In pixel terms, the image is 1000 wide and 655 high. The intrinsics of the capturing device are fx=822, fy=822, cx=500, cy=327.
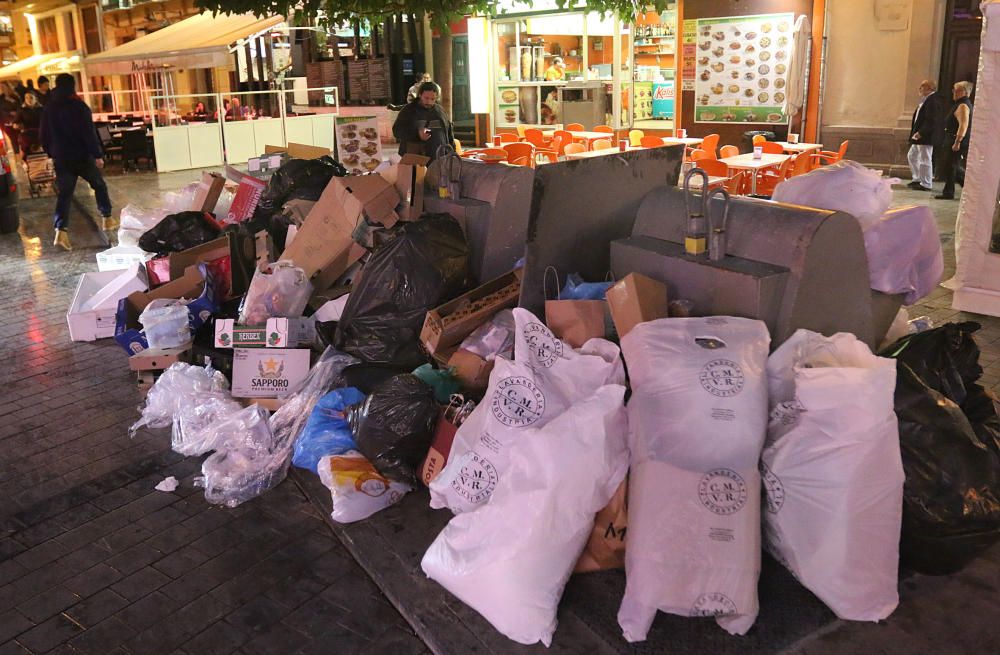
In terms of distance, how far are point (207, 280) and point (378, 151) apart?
282 cm

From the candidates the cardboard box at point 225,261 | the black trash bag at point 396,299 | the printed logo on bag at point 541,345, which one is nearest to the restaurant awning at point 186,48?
the cardboard box at point 225,261

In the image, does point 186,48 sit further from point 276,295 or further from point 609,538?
point 609,538

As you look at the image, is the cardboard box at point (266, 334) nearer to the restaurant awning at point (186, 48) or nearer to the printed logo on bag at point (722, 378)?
the printed logo on bag at point (722, 378)

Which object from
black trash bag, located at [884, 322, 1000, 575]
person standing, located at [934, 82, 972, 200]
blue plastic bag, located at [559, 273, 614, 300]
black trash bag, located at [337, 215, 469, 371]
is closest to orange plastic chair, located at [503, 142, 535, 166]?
person standing, located at [934, 82, 972, 200]

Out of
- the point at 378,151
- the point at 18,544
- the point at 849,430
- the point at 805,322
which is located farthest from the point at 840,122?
the point at 18,544

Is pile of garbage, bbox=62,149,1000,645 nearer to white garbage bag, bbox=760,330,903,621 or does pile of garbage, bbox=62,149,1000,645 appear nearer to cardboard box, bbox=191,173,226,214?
white garbage bag, bbox=760,330,903,621

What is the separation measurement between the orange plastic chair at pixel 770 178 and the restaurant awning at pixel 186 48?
9992 mm

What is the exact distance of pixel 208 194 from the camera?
21.1ft

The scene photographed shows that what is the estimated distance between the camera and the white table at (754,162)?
838cm

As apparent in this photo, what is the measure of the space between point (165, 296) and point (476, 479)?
3.10 meters

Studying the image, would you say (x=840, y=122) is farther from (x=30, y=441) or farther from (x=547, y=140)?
(x=30, y=441)

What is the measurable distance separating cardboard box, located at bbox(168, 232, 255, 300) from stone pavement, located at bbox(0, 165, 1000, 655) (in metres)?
0.92

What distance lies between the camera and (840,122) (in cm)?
1243

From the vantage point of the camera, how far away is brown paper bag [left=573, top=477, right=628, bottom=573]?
2.82 metres
